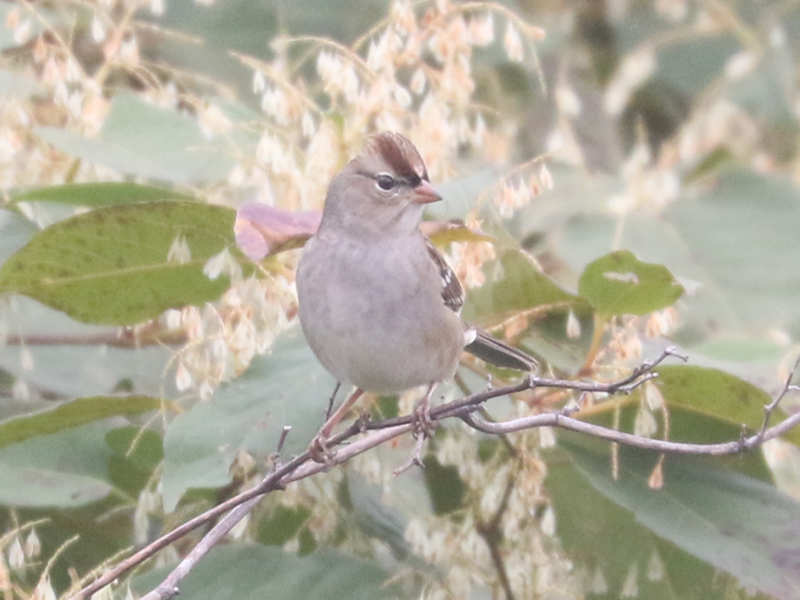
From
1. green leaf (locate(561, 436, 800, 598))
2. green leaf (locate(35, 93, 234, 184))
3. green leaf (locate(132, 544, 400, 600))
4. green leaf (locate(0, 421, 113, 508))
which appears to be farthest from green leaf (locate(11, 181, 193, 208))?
green leaf (locate(561, 436, 800, 598))

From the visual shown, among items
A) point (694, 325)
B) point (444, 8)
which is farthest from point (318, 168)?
point (694, 325)

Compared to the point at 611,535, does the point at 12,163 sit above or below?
above

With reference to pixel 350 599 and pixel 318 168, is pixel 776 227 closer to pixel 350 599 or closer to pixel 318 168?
pixel 318 168

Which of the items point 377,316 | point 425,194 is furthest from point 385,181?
point 377,316

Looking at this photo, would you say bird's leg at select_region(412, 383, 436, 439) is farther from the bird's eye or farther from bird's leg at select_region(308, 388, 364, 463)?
the bird's eye

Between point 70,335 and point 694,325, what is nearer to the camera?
point 70,335

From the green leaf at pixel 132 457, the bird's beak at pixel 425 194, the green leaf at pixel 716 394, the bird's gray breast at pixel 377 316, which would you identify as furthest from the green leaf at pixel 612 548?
the green leaf at pixel 132 457
